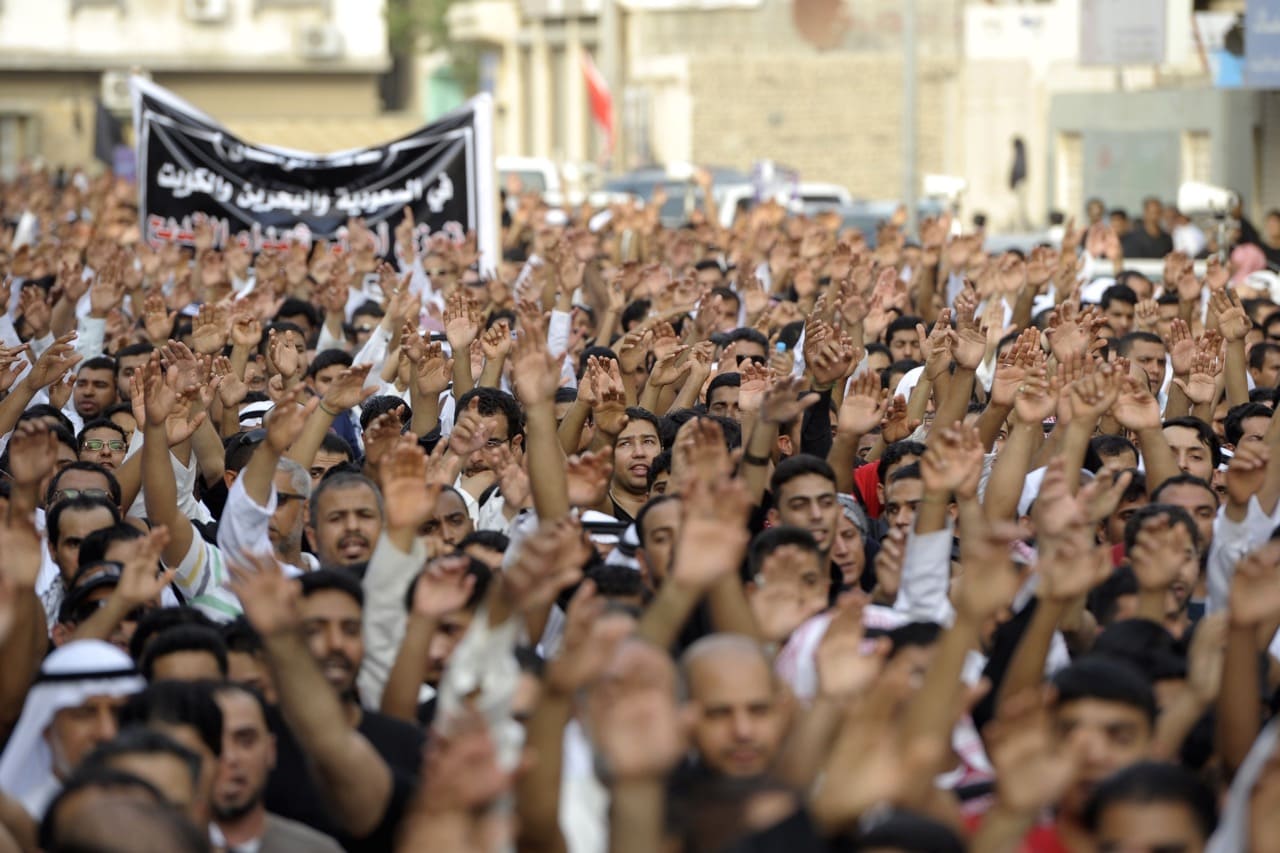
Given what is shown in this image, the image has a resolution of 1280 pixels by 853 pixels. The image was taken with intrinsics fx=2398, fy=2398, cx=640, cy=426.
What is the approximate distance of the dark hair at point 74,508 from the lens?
665cm

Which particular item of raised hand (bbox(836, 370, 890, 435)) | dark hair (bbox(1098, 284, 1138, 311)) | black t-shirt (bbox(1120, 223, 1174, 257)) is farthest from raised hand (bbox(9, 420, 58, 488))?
black t-shirt (bbox(1120, 223, 1174, 257))

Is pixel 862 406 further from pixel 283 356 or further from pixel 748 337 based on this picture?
pixel 283 356

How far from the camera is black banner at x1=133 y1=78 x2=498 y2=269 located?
13.9 metres

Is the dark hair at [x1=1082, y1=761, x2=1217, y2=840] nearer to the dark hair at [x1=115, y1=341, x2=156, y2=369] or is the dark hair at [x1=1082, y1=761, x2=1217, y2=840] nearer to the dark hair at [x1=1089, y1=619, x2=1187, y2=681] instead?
the dark hair at [x1=1089, y1=619, x2=1187, y2=681]

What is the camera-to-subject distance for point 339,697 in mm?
5047

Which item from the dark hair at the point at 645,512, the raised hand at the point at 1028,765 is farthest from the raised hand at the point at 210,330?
the raised hand at the point at 1028,765

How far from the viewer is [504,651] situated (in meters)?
4.79

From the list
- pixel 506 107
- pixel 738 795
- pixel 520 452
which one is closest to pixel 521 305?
pixel 520 452

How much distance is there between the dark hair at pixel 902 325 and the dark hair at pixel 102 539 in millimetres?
5208

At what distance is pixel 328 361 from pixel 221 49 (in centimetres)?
2625

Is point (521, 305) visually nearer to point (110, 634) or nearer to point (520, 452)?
point (520, 452)

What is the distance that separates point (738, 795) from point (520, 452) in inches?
145

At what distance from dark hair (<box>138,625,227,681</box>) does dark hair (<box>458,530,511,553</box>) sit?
108 centimetres

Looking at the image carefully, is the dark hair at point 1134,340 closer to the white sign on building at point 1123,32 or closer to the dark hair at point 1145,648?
the dark hair at point 1145,648
